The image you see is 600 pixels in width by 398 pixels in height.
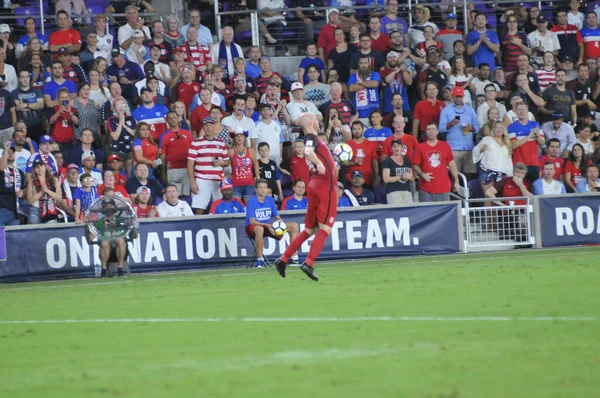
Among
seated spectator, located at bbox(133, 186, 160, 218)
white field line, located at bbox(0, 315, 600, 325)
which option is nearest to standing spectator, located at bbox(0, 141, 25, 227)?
seated spectator, located at bbox(133, 186, 160, 218)

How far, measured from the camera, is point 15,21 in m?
24.0

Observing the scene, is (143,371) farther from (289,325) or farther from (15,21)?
(15,21)

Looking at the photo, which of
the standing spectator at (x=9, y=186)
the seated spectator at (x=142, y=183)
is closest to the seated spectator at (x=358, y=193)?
the seated spectator at (x=142, y=183)

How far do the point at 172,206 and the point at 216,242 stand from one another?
103cm

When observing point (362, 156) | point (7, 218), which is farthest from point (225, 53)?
point (7, 218)

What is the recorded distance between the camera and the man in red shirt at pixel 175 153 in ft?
64.0

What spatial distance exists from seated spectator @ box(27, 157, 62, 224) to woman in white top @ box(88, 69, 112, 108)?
2.52 m

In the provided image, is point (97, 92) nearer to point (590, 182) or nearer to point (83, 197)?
point (83, 197)

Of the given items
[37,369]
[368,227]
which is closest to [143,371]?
[37,369]

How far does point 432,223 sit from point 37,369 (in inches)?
516

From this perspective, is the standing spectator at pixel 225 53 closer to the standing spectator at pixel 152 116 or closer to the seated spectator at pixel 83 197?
the standing spectator at pixel 152 116

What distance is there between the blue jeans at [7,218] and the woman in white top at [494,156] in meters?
8.89

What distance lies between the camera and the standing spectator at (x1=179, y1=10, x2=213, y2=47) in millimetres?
22562

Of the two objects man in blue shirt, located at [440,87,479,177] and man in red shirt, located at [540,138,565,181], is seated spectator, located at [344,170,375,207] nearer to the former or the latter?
man in blue shirt, located at [440,87,479,177]
